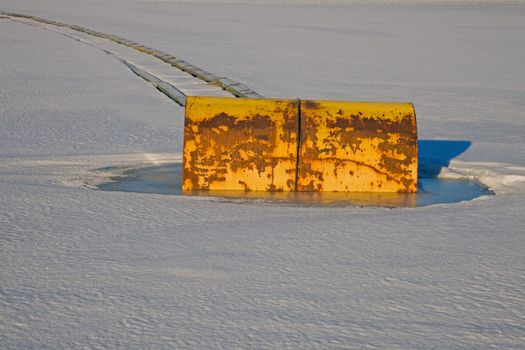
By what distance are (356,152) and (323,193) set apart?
31 cm

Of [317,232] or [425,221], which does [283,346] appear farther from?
[425,221]

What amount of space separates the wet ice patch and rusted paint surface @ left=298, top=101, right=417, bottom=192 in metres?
0.08

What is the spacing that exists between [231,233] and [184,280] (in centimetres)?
69

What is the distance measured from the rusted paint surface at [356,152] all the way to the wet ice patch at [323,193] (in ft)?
0.26

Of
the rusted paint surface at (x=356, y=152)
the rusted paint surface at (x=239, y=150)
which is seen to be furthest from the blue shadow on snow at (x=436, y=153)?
the rusted paint surface at (x=239, y=150)

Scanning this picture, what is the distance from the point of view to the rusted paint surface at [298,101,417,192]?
493 cm

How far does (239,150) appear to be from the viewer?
493 cm

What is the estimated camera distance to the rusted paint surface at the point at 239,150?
488 cm

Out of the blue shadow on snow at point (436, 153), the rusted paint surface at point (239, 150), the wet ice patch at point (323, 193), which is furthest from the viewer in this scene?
the blue shadow on snow at point (436, 153)

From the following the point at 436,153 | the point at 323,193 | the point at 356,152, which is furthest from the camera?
the point at 436,153

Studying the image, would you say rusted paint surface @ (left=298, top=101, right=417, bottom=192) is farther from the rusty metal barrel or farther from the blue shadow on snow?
the blue shadow on snow

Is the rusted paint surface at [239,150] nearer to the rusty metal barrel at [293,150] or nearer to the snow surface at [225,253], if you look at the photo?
the rusty metal barrel at [293,150]

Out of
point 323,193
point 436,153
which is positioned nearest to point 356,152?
point 323,193

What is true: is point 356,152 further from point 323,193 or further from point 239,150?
point 239,150
